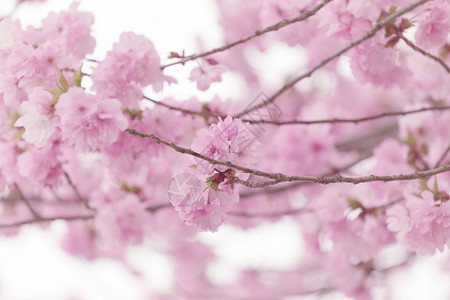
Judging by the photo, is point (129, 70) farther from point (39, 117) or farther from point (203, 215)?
point (203, 215)

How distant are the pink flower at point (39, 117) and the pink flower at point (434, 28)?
2.54ft

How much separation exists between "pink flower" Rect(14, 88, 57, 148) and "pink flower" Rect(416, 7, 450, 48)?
2.54 ft

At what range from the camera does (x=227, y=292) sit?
12.7ft

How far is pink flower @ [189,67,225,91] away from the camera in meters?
1.34

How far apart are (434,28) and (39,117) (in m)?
0.82

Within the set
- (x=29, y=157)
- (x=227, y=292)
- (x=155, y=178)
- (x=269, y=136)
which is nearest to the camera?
(x=29, y=157)

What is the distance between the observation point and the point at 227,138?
3.10 feet

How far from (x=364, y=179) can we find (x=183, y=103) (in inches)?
24.8

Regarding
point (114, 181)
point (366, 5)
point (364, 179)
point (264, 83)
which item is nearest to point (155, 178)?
point (114, 181)

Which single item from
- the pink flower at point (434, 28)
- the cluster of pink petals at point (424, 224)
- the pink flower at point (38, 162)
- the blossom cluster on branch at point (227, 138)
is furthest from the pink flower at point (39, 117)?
the pink flower at point (434, 28)

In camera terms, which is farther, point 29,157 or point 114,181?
point 114,181

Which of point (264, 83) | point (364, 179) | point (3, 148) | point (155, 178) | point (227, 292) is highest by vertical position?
point (264, 83)

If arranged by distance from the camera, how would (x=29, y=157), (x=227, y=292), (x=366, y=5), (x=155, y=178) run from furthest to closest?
(x=227, y=292) → (x=155, y=178) → (x=29, y=157) → (x=366, y=5)

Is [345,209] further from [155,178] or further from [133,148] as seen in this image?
[155,178]
